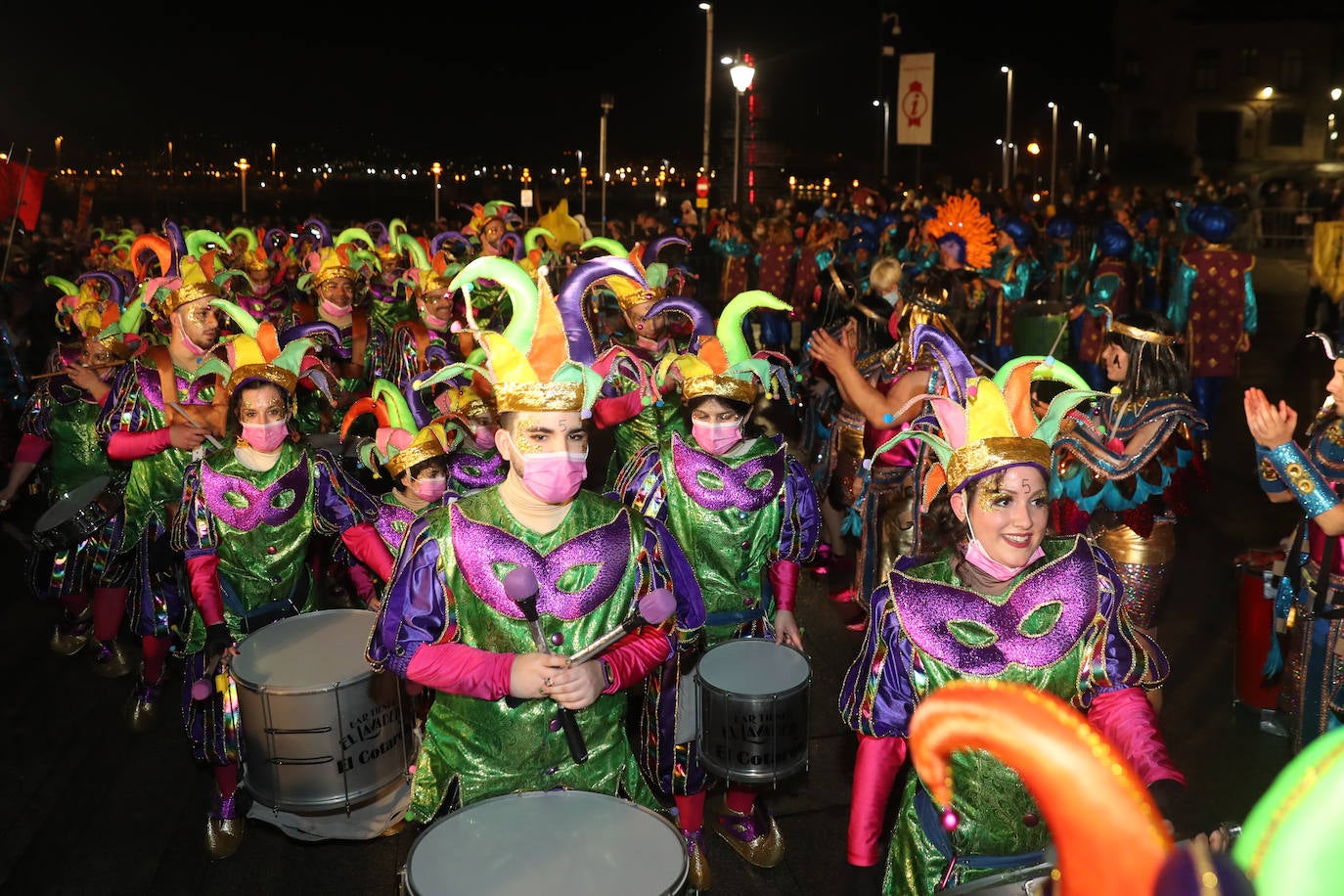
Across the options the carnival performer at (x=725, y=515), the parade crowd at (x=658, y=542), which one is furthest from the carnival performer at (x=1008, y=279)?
the carnival performer at (x=725, y=515)

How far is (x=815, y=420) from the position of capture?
1009 centimetres

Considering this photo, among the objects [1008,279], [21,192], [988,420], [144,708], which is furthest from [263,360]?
[1008,279]

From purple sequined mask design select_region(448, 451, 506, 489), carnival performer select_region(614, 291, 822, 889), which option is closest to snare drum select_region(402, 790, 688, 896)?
carnival performer select_region(614, 291, 822, 889)

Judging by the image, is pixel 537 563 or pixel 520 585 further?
pixel 537 563

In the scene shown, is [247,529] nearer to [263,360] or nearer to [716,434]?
[263,360]

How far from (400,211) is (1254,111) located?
49.1m

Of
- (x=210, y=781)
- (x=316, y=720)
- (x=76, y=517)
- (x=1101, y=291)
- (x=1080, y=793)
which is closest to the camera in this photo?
(x=1080, y=793)

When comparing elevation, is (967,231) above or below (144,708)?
above

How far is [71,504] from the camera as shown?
6.52 metres

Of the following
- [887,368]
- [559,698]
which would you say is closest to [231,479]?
[559,698]

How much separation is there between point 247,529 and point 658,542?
2.24 metres

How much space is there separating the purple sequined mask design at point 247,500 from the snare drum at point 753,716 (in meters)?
1.89

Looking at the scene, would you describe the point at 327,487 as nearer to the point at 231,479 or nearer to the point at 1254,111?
the point at 231,479

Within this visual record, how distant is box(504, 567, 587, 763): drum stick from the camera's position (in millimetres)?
2930
